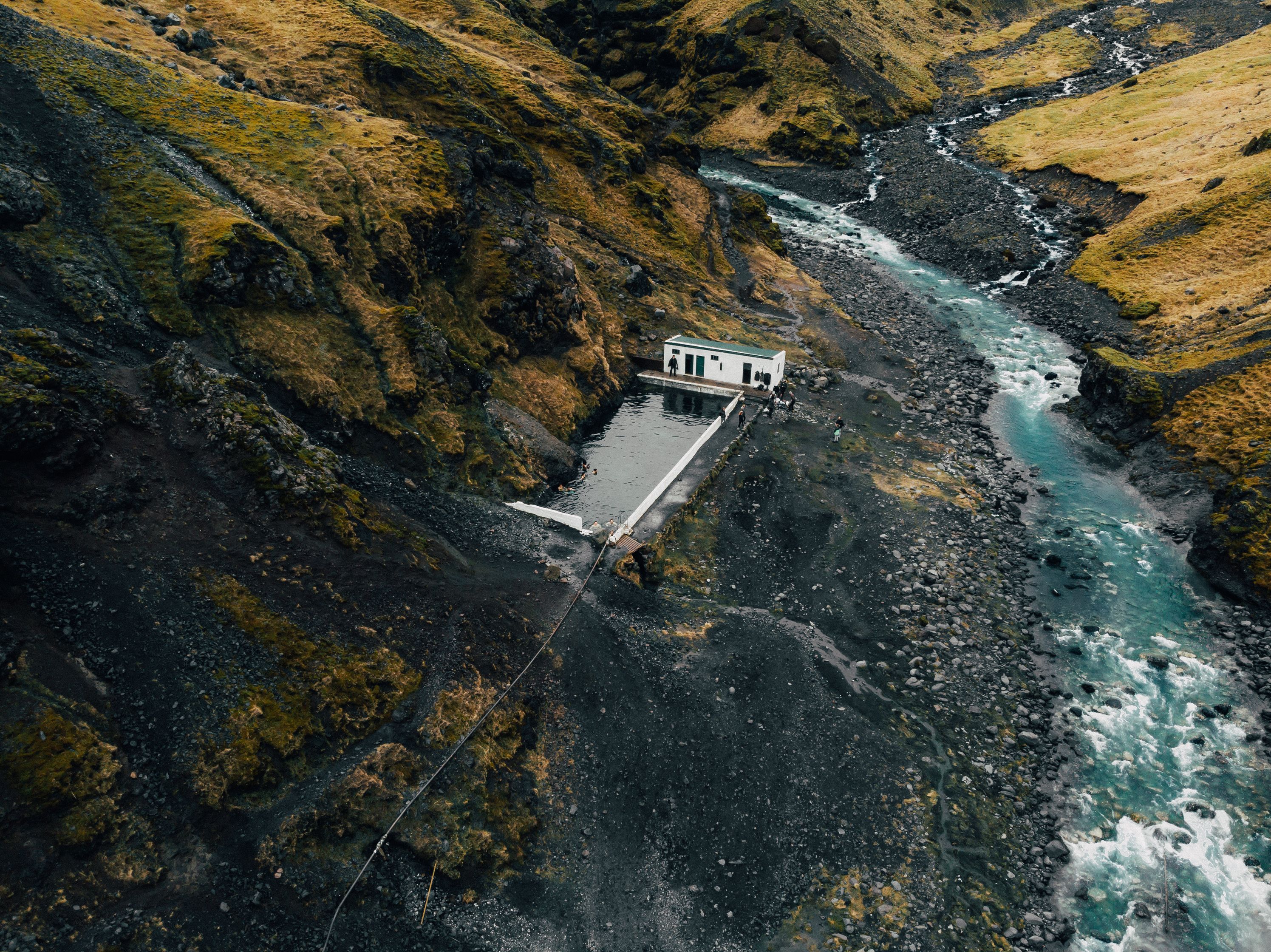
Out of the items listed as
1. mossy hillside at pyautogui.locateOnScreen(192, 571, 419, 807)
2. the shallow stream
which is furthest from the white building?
mossy hillside at pyautogui.locateOnScreen(192, 571, 419, 807)

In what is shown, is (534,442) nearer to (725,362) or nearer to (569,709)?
(725,362)

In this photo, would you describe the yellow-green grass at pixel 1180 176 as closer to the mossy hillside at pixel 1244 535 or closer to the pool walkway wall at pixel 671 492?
the mossy hillside at pixel 1244 535

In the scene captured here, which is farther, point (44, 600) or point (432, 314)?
point (432, 314)

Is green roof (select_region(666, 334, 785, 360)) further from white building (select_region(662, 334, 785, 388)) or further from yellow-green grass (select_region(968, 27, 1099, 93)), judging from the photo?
yellow-green grass (select_region(968, 27, 1099, 93))

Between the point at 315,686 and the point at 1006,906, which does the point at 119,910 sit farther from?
the point at 1006,906

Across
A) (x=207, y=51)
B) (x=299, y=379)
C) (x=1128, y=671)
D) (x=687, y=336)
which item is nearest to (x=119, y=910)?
(x=299, y=379)
